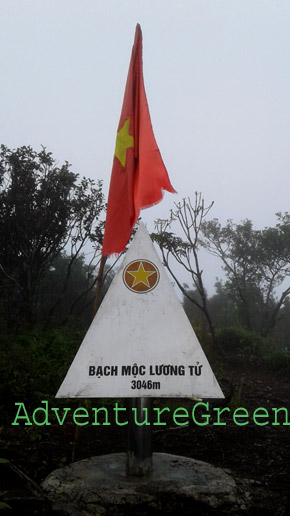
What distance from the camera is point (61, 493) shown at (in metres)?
2.98

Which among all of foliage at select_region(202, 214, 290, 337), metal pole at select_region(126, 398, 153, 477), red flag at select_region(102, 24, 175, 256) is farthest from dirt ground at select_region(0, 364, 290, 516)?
foliage at select_region(202, 214, 290, 337)

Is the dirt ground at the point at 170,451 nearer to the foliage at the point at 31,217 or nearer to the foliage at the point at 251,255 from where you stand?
the foliage at the point at 31,217

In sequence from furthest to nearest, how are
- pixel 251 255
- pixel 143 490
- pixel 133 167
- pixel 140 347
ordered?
pixel 251 255, pixel 133 167, pixel 140 347, pixel 143 490

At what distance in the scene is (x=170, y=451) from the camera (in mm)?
4273

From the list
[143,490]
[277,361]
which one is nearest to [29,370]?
[143,490]

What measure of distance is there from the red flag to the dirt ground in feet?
6.31

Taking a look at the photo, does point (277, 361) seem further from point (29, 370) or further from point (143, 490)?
point (143, 490)

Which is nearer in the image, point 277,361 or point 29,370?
point 29,370

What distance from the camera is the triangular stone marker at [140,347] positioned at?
3008 mm

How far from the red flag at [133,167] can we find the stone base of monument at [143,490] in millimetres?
1834

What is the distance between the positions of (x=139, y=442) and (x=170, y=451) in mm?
1191

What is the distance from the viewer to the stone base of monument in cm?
283

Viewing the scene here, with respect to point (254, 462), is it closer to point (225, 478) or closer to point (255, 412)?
point (225, 478)

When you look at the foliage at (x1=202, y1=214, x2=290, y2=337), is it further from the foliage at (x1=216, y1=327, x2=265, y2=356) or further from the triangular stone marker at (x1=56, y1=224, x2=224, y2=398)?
the triangular stone marker at (x1=56, y1=224, x2=224, y2=398)
